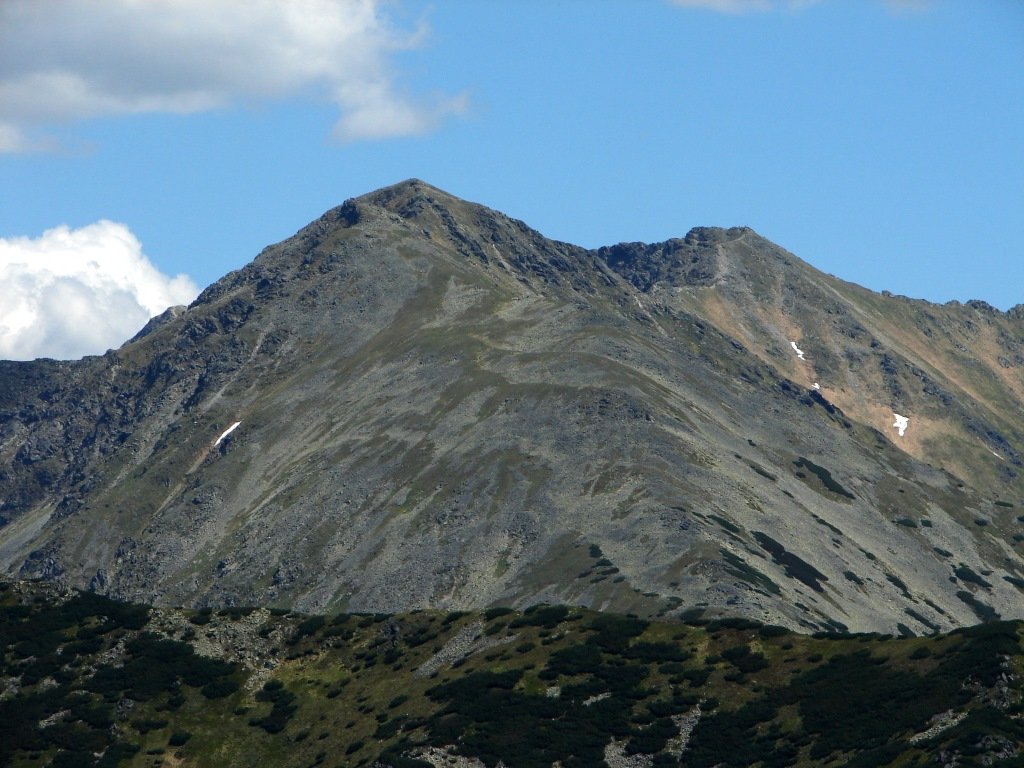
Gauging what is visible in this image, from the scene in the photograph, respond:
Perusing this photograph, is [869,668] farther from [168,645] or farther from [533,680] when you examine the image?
[168,645]

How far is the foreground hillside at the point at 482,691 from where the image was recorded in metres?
71.8

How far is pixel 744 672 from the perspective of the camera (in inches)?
3196

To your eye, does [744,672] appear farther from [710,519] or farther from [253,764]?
[710,519]

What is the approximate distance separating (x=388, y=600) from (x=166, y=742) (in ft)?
344

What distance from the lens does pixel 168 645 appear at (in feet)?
320

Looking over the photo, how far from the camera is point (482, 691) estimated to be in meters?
84.8

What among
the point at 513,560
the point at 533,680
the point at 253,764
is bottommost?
the point at 253,764

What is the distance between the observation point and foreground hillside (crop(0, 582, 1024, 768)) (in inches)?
2827

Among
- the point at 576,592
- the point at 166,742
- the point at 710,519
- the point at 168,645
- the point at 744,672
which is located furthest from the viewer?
the point at 710,519

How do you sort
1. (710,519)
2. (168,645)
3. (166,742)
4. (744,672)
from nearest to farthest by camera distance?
(744,672)
(166,742)
(168,645)
(710,519)

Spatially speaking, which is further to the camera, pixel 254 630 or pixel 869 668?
pixel 254 630

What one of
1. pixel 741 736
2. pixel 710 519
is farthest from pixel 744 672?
pixel 710 519

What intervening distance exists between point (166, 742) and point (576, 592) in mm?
83084

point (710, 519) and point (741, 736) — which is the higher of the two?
point (710, 519)
